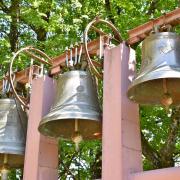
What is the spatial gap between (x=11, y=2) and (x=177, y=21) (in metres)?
6.70

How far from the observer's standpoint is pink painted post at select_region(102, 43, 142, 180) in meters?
4.14

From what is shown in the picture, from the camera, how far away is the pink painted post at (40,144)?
5.02m

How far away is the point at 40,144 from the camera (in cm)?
514

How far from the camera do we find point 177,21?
14.9 feet

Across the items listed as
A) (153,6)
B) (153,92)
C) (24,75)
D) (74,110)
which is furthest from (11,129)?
(153,6)

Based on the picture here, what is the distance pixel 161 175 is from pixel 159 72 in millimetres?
935

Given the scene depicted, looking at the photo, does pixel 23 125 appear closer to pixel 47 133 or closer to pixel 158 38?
pixel 47 133

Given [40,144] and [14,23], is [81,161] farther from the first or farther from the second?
[40,144]

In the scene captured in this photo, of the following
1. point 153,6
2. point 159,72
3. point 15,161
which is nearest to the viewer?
point 159,72

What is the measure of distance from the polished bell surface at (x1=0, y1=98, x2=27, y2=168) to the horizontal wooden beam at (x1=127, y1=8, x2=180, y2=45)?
180cm

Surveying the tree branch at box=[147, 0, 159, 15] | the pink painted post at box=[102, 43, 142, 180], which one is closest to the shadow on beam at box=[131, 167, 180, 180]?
the pink painted post at box=[102, 43, 142, 180]

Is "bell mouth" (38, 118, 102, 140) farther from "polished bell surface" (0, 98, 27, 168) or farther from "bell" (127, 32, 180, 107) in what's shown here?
"bell" (127, 32, 180, 107)

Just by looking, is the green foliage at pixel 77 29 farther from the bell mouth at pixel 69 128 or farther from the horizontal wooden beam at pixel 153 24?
the horizontal wooden beam at pixel 153 24

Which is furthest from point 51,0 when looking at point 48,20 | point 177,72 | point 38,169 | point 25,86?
point 177,72
